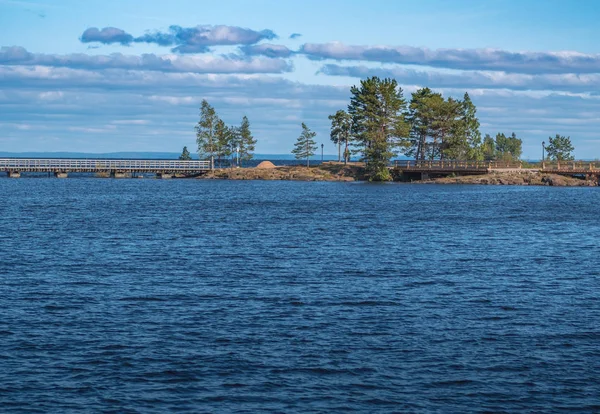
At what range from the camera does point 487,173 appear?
142875 mm

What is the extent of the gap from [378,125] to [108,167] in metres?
62.6

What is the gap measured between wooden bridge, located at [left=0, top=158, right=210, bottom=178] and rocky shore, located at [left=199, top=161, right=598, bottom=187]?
543 centimetres

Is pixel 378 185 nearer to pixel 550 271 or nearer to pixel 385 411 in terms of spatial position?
pixel 550 271

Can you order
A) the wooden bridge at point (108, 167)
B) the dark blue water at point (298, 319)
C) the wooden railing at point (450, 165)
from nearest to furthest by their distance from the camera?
the dark blue water at point (298, 319) → the wooden railing at point (450, 165) → the wooden bridge at point (108, 167)

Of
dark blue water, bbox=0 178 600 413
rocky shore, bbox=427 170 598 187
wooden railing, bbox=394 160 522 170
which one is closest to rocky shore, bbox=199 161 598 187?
rocky shore, bbox=427 170 598 187

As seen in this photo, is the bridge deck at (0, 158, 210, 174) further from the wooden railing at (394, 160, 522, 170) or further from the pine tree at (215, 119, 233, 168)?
the wooden railing at (394, 160, 522, 170)

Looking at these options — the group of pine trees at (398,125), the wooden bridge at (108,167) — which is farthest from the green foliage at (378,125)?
the wooden bridge at (108,167)

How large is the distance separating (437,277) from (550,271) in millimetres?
6668

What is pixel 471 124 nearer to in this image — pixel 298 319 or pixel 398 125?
pixel 398 125

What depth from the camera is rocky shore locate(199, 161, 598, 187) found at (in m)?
139

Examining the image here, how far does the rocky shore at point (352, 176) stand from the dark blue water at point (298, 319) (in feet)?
251

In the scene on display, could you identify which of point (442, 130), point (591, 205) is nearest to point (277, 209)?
point (591, 205)

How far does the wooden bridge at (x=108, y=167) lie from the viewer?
170m

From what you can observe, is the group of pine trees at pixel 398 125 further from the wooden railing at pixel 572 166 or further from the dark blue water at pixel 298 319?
the dark blue water at pixel 298 319
